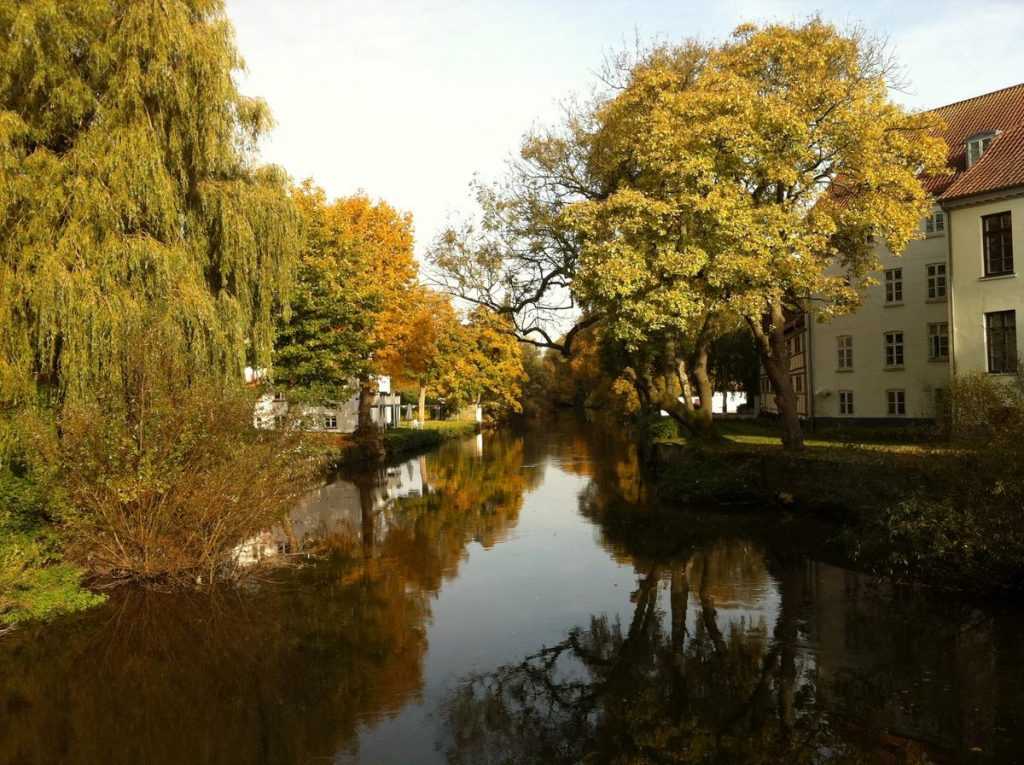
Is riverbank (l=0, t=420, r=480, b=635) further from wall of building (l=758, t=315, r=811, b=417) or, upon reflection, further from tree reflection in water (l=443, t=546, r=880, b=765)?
wall of building (l=758, t=315, r=811, b=417)

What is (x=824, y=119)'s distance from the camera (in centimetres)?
2066

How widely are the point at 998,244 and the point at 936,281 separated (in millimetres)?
8184

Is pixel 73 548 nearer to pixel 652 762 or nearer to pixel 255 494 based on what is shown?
pixel 255 494

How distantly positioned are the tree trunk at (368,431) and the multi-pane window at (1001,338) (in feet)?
77.8

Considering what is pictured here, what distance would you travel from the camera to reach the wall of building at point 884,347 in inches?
1357

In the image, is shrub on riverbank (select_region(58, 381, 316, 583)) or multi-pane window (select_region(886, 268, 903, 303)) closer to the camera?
shrub on riverbank (select_region(58, 381, 316, 583))

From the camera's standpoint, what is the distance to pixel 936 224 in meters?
34.5

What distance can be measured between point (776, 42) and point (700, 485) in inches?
459

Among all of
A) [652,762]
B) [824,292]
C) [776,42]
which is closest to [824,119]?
[776,42]

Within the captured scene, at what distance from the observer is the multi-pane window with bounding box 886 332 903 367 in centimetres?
3597

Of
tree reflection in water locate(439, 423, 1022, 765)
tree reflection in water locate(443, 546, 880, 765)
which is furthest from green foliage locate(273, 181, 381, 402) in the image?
tree reflection in water locate(443, 546, 880, 765)

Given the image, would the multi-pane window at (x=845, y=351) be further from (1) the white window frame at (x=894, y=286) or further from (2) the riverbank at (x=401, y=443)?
(2) the riverbank at (x=401, y=443)

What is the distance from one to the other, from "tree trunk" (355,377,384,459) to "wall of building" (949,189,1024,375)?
22998mm

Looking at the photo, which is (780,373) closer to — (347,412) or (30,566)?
(30,566)
